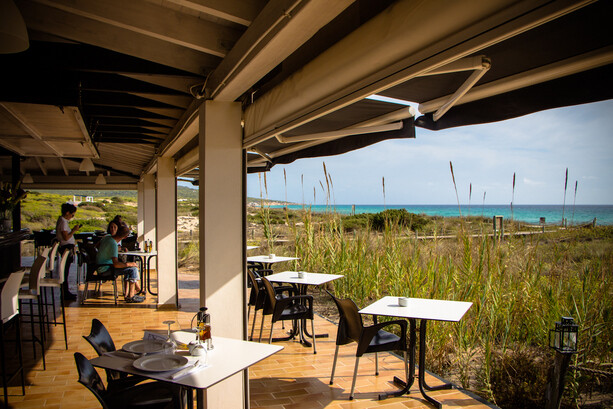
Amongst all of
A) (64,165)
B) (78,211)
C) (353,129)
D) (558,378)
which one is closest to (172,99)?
(353,129)

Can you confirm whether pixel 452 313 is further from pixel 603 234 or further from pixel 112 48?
pixel 112 48

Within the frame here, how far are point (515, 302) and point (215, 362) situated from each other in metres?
3.16

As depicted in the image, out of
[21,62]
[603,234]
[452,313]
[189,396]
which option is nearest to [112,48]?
[21,62]

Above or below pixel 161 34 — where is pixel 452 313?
below

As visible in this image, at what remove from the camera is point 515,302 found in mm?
4184

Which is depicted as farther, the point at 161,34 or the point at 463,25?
the point at 161,34

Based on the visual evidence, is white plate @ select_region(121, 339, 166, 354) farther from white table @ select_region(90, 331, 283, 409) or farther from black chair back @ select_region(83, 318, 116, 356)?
black chair back @ select_region(83, 318, 116, 356)

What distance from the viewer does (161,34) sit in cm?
263

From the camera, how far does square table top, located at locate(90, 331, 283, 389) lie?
2117 millimetres

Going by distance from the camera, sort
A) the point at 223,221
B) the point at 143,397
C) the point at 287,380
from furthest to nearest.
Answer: the point at 287,380 → the point at 223,221 → the point at 143,397

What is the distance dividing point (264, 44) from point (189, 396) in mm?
1949

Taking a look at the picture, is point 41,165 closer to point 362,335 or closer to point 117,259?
point 117,259

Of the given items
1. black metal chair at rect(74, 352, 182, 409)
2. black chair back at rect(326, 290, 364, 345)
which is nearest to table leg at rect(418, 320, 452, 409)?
black chair back at rect(326, 290, 364, 345)

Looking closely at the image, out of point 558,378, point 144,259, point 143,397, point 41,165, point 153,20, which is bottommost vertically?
point 558,378
